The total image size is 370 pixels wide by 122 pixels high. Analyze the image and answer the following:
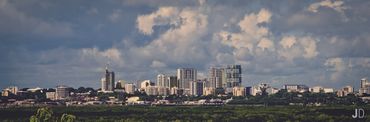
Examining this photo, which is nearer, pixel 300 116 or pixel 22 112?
pixel 300 116

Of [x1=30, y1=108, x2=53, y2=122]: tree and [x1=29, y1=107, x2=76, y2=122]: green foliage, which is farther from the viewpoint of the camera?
[x1=30, y1=108, x2=53, y2=122]: tree

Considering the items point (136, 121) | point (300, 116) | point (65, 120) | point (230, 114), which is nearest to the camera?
point (65, 120)

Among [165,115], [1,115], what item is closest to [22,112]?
[1,115]

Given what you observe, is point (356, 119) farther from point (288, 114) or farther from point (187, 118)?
point (187, 118)

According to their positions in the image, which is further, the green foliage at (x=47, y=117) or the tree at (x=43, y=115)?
the tree at (x=43, y=115)

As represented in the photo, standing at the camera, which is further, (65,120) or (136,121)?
(136,121)

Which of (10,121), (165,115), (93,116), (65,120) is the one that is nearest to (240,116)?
(165,115)

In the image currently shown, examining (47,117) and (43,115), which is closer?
(47,117)

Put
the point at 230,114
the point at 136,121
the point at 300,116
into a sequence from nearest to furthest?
the point at 136,121 → the point at 300,116 → the point at 230,114

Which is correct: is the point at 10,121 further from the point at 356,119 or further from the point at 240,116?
the point at 356,119
